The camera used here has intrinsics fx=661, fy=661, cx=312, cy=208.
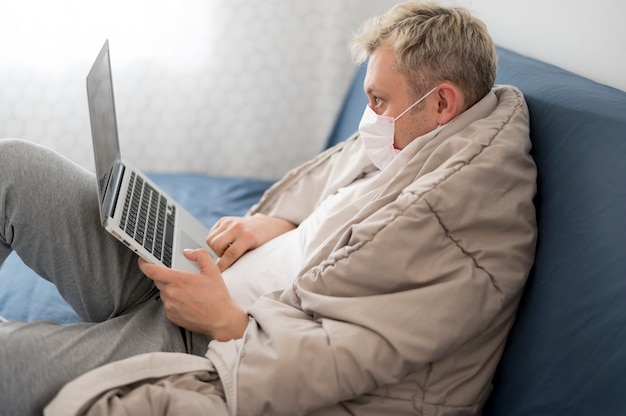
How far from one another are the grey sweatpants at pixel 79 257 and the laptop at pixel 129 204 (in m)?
0.06

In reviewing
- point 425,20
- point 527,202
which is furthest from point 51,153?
point 527,202

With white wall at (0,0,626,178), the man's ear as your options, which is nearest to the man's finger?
the man's ear

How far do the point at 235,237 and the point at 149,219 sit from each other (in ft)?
0.73

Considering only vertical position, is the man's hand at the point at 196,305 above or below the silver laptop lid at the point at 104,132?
below

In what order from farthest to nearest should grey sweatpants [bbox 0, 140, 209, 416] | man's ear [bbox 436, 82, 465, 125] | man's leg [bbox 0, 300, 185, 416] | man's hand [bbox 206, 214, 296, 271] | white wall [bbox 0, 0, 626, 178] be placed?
white wall [bbox 0, 0, 626, 178] < man's hand [bbox 206, 214, 296, 271] < man's ear [bbox 436, 82, 465, 125] < grey sweatpants [bbox 0, 140, 209, 416] < man's leg [bbox 0, 300, 185, 416]

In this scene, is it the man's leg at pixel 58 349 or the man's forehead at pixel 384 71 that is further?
the man's forehead at pixel 384 71

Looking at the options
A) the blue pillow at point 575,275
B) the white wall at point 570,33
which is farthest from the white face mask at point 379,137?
the white wall at point 570,33

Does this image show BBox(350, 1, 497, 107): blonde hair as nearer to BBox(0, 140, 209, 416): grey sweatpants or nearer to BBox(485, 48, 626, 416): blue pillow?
BBox(485, 48, 626, 416): blue pillow

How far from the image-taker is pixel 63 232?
1132mm

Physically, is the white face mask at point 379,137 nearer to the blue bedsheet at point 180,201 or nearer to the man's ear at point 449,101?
the man's ear at point 449,101

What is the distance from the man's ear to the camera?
1.20 metres

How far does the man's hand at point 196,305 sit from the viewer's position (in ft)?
3.55

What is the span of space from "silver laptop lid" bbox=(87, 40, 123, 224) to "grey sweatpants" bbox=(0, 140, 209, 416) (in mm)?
52

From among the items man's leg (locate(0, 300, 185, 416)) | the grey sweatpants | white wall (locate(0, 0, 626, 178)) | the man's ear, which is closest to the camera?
man's leg (locate(0, 300, 185, 416))
